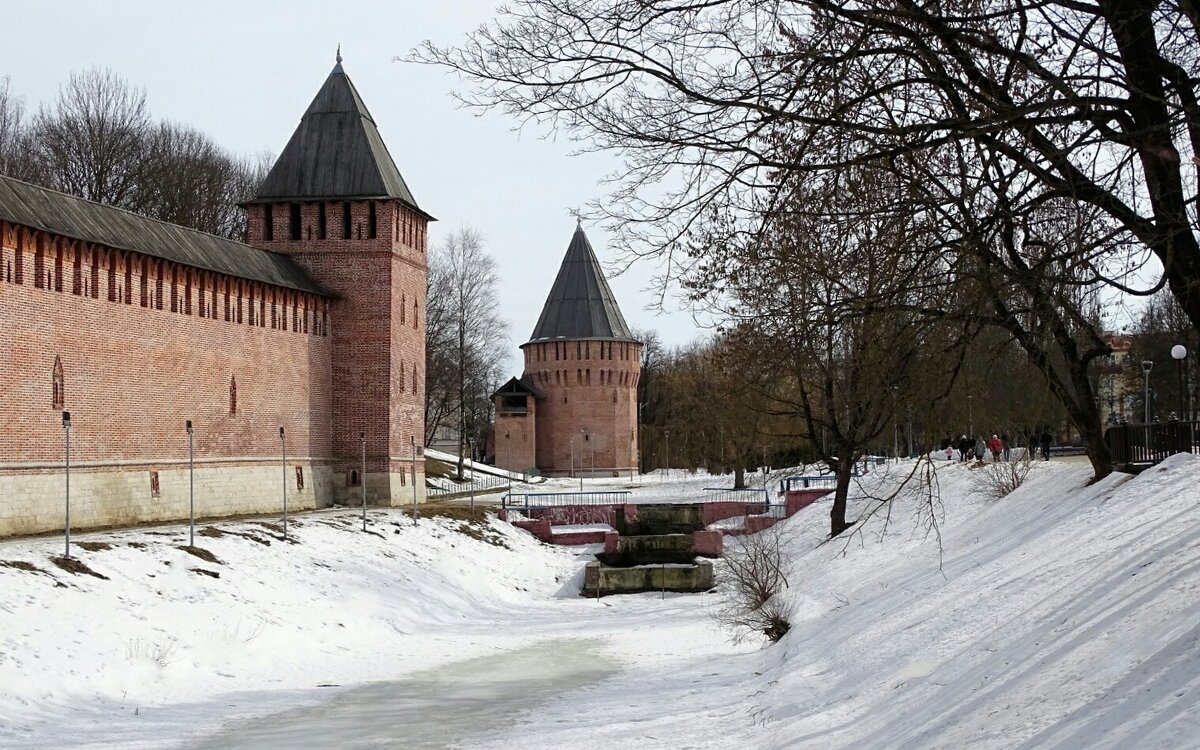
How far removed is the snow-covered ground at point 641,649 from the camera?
7.79 m

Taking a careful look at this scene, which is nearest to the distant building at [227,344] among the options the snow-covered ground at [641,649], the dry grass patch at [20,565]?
the snow-covered ground at [641,649]

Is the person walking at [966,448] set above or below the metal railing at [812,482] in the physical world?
above

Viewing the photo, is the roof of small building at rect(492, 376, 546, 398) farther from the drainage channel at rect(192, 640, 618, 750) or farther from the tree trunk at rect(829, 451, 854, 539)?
the drainage channel at rect(192, 640, 618, 750)

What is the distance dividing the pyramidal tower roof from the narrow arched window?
11515mm

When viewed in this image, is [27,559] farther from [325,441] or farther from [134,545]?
[325,441]

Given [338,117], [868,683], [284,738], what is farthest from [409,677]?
[338,117]

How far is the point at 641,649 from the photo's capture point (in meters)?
17.5

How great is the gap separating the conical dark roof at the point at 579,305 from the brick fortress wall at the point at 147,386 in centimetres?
2893

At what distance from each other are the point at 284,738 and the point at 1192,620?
7296mm

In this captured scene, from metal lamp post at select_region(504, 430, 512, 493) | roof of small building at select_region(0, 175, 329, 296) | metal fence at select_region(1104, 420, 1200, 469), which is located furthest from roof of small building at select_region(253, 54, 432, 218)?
metal lamp post at select_region(504, 430, 512, 493)

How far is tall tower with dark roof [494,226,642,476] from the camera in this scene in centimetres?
5903

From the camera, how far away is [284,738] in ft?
36.4

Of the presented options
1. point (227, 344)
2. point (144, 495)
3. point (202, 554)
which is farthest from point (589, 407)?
point (202, 554)

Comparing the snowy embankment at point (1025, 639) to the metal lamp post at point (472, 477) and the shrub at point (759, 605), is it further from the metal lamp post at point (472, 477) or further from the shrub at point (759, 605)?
the metal lamp post at point (472, 477)
